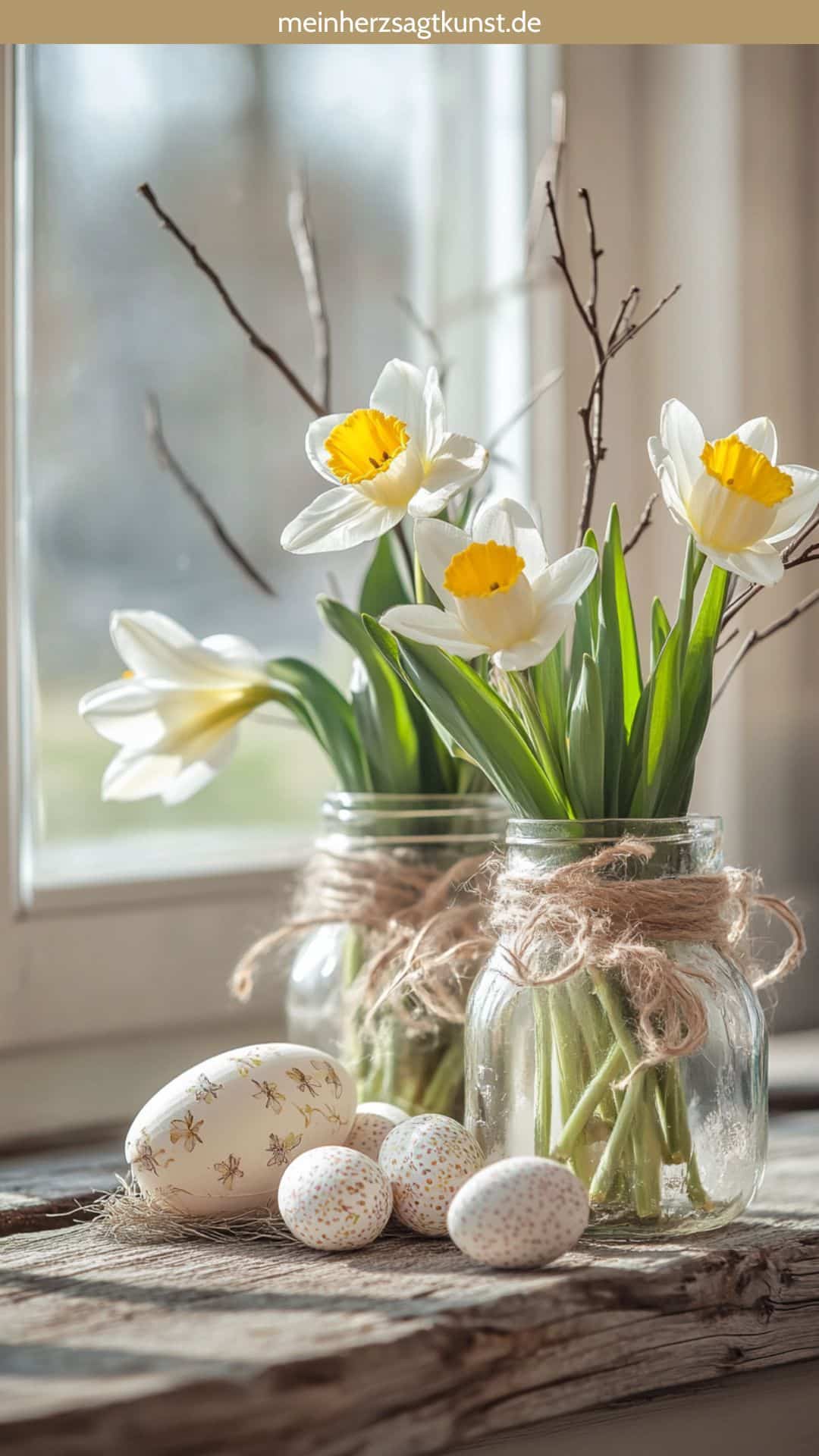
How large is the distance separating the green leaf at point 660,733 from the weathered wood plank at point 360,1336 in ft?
0.63

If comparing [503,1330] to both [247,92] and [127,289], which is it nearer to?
[127,289]

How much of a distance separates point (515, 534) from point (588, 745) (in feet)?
0.32

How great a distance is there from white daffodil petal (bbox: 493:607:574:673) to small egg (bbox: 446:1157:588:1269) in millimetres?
197

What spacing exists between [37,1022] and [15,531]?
0.31 metres

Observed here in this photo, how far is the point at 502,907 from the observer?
2.14ft

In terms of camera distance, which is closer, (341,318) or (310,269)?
(310,269)

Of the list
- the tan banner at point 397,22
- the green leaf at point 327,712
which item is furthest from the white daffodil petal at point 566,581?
the tan banner at point 397,22

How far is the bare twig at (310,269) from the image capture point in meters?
0.85

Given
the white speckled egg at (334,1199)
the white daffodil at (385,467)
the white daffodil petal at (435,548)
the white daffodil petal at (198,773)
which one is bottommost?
the white speckled egg at (334,1199)

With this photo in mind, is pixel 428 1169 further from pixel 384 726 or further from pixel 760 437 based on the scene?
pixel 760 437

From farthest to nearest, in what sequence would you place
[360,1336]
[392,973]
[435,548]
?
1. [392,973]
2. [435,548]
3. [360,1336]

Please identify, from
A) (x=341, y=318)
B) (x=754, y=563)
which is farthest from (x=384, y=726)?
(x=341, y=318)

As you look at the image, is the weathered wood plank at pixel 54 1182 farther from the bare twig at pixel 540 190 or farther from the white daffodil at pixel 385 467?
the bare twig at pixel 540 190

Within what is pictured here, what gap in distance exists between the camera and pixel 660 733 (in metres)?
0.65
